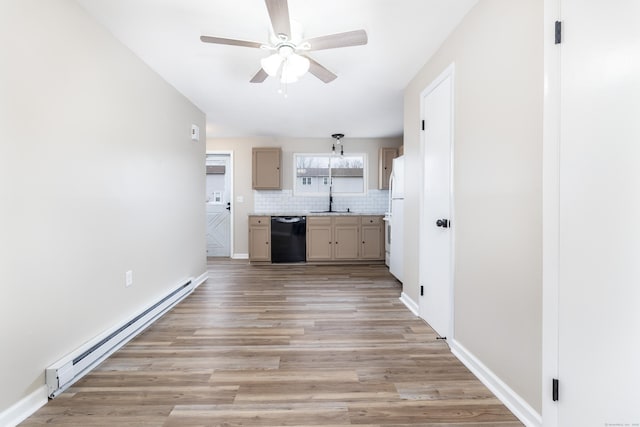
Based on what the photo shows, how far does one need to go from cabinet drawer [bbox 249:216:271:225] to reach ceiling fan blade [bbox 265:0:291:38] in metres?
3.64

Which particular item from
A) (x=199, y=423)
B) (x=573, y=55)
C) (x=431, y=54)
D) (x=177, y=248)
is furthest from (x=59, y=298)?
(x=431, y=54)

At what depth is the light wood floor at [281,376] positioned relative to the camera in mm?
1408

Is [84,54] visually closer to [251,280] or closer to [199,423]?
[199,423]

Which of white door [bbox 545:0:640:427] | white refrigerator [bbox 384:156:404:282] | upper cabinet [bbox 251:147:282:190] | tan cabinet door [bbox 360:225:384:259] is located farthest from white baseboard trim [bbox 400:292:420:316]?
upper cabinet [bbox 251:147:282:190]

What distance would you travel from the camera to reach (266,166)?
530cm

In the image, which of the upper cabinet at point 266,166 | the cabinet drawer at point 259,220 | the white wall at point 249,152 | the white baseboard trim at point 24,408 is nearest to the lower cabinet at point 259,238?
the cabinet drawer at point 259,220

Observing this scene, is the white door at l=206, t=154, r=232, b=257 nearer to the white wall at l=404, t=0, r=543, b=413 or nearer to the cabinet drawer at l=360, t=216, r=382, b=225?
the cabinet drawer at l=360, t=216, r=382, b=225

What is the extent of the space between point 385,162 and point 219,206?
3.58 meters

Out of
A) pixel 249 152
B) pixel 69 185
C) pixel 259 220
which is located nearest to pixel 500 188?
pixel 69 185

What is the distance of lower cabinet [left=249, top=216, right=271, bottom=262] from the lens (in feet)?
16.5

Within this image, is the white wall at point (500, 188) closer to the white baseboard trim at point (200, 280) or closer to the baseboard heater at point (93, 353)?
the baseboard heater at point (93, 353)

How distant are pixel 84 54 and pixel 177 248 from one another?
6.65 ft

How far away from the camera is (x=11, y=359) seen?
1358 mm

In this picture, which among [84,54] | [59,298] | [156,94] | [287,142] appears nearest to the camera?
[59,298]
